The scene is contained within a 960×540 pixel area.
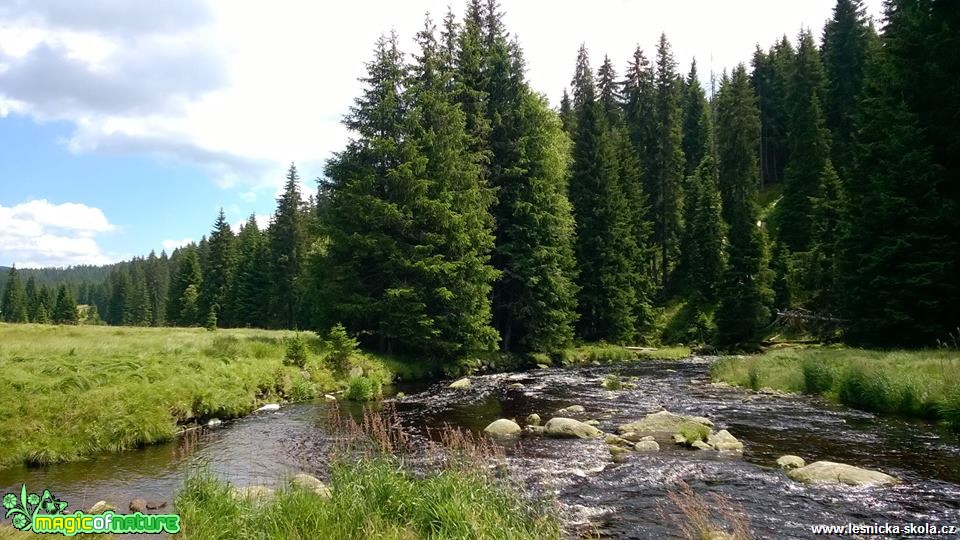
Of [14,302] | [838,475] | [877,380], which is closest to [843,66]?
[877,380]

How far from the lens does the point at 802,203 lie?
57.2 meters

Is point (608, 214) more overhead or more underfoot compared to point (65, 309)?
more overhead

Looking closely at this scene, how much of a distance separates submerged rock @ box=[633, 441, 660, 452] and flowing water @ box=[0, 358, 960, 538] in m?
0.31

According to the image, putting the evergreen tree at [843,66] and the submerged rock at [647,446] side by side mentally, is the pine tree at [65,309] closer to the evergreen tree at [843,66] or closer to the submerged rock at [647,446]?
the submerged rock at [647,446]

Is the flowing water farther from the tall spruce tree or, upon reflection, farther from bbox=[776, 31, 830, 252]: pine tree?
the tall spruce tree

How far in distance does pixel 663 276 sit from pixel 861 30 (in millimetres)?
44640

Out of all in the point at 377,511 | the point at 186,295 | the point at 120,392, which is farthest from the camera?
the point at 186,295

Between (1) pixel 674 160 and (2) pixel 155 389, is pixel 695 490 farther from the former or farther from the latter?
(1) pixel 674 160

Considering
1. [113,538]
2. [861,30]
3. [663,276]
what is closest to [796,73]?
[861,30]

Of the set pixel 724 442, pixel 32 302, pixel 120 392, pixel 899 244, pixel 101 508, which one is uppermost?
pixel 899 244

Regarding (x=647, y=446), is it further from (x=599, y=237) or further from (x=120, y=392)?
(x=599, y=237)

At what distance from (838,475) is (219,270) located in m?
88.8

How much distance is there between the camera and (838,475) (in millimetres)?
11250

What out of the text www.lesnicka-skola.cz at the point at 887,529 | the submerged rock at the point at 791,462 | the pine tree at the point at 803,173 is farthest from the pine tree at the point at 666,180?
the text www.lesnicka-skola.cz at the point at 887,529
